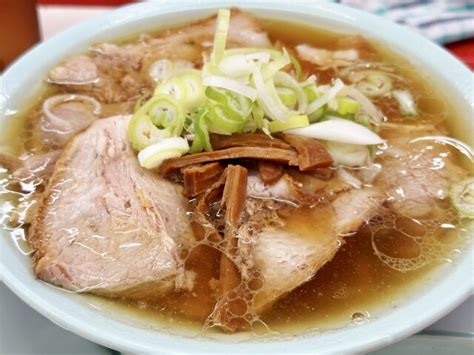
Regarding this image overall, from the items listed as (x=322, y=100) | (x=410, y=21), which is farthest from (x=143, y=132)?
(x=410, y=21)

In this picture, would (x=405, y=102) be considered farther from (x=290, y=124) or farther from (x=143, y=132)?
(x=143, y=132)

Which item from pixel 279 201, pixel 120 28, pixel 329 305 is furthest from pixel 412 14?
pixel 329 305

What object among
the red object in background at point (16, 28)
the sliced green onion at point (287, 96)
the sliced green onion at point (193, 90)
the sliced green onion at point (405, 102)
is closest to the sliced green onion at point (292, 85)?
the sliced green onion at point (287, 96)

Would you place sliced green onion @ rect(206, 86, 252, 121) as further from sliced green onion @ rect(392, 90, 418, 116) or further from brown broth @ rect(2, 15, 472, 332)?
sliced green onion @ rect(392, 90, 418, 116)

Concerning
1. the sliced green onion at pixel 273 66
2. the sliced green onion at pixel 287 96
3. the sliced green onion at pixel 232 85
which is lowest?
the sliced green onion at pixel 287 96

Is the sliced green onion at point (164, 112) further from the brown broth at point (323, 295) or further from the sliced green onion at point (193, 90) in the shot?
the brown broth at point (323, 295)

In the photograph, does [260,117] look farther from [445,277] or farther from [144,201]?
[445,277]
